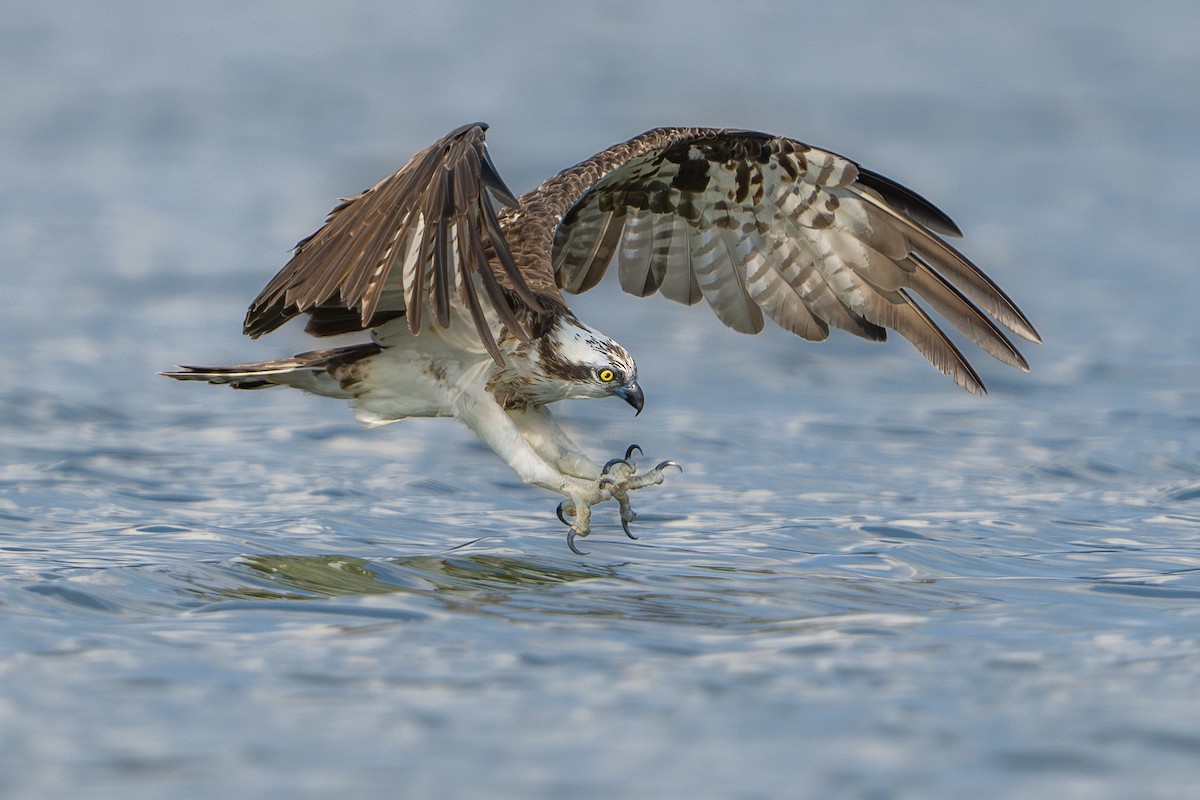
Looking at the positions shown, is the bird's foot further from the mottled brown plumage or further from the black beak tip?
the mottled brown plumage

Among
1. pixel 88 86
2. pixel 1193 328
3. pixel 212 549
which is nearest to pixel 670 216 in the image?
pixel 212 549

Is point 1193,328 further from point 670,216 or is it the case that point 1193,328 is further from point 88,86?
point 88,86

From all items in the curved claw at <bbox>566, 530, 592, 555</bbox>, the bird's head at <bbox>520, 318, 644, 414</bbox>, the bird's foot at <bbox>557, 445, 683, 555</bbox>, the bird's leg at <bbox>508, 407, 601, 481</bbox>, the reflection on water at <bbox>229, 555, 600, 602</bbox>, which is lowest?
the reflection on water at <bbox>229, 555, 600, 602</bbox>

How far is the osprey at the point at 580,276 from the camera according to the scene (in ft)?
23.0

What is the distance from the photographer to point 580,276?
33.6 ft

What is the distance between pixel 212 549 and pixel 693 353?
6038 mm

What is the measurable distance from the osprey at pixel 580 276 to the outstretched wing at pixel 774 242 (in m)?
0.01

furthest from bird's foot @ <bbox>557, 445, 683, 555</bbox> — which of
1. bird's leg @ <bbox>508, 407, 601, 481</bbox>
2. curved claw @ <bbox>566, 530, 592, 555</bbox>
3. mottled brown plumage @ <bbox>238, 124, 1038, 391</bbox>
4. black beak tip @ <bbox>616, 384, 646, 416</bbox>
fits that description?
mottled brown plumage @ <bbox>238, 124, 1038, 391</bbox>

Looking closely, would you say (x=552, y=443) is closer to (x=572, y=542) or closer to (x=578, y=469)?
(x=578, y=469)

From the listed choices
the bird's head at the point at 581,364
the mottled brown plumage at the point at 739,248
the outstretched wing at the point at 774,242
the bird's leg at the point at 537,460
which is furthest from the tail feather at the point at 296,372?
the outstretched wing at the point at 774,242

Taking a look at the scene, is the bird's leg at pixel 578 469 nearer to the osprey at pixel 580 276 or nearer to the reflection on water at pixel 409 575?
the osprey at pixel 580 276

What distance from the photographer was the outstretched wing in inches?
360

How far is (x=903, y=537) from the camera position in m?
9.24

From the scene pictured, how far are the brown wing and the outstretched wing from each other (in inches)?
81.6
